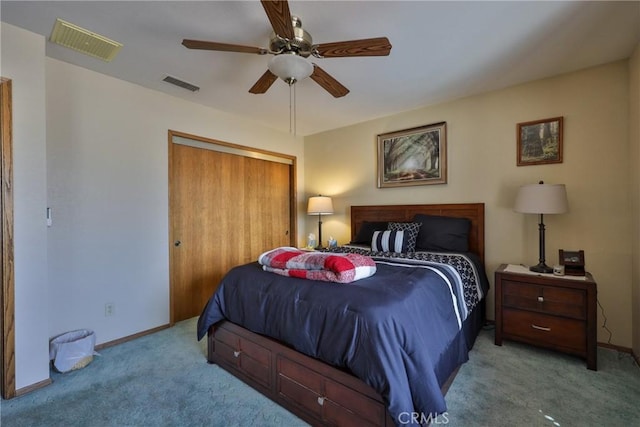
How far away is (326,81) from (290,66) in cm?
43

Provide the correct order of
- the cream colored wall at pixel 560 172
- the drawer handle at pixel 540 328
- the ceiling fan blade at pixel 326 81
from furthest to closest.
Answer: the cream colored wall at pixel 560 172 → the drawer handle at pixel 540 328 → the ceiling fan blade at pixel 326 81

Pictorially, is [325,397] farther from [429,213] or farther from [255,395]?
[429,213]

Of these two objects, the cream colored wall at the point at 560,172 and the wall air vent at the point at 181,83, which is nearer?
the cream colored wall at the point at 560,172

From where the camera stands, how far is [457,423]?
1.61 m

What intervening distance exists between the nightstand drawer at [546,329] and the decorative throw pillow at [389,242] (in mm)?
1047

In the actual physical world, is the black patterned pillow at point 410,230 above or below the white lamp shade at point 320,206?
below

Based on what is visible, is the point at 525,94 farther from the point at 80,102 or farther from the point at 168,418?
the point at 80,102

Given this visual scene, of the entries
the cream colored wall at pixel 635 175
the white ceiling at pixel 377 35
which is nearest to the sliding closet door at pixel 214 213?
the white ceiling at pixel 377 35

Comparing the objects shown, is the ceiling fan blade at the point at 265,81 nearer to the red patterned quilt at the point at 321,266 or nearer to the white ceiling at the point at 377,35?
the white ceiling at the point at 377,35

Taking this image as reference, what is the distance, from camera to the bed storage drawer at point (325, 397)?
1.40 metres

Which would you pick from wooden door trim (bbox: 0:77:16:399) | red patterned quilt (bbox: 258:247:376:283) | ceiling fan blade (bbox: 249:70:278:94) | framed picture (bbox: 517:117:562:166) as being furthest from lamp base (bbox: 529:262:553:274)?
wooden door trim (bbox: 0:77:16:399)

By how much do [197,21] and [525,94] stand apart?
3030 mm

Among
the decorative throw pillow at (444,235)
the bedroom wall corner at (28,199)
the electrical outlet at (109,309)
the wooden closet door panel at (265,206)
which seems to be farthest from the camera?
the wooden closet door panel at (265,206)

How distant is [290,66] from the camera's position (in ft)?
5.84
